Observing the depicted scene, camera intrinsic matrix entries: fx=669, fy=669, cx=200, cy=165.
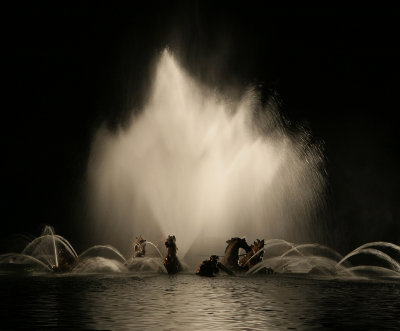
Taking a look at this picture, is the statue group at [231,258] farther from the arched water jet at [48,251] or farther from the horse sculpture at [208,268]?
the arched water jet at [48,251]

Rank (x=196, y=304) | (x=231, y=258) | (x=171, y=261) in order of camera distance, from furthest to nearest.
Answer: (x=231, y=258)
(x=171, y=261)
(x=196, y=304)

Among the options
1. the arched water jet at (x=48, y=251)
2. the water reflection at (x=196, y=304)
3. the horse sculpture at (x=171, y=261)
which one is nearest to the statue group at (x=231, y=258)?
the horse sculpture at (x=171, y=261)

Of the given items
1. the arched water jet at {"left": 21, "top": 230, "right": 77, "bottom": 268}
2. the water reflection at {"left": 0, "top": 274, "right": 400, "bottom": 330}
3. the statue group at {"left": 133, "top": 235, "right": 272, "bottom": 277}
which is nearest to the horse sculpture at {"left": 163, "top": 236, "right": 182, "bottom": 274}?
the statue group at {"left": 133, "top": 235, "right": 272, "bottom": 277}

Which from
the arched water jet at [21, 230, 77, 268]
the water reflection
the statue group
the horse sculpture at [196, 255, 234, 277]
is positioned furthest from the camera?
the arched water jet at [21, 230, 77, 268]

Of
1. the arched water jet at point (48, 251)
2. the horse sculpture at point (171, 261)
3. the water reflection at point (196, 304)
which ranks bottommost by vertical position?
the water reflection at point (196, 304)

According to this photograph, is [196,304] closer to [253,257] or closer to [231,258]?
[231,258]

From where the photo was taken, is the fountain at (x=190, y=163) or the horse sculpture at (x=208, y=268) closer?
the horse sculpture at (x=208, y=268)

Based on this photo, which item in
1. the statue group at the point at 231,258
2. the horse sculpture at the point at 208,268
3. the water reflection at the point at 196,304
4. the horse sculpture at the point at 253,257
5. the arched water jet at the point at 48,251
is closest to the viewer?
the water reflection at the point at 196,304

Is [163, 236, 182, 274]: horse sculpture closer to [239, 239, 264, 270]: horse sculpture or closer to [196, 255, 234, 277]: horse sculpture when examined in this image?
[196, 255, 234, 277]: horse sculpture

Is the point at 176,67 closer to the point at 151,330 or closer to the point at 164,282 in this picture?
the point at 164,282

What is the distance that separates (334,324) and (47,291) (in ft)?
38.1

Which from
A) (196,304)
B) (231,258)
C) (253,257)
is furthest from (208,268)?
(196,304)

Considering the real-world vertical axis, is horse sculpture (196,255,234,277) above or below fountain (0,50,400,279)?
below

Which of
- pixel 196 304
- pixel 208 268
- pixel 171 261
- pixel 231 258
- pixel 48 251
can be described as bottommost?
pixel 196 304
